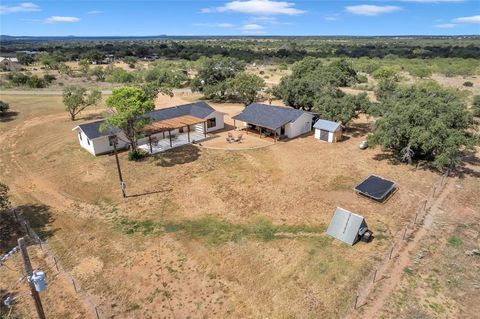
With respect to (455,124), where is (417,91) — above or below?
above

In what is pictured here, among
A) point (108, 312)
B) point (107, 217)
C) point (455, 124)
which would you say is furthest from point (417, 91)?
point (108, 312)

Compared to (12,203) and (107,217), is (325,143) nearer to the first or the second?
(107,217)

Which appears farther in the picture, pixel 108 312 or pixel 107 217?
pixel 107 217

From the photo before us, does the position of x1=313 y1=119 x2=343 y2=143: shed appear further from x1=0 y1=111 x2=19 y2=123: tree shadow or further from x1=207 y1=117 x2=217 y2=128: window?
x1=0 y1=111 x2=19 y2=123: tree shadow

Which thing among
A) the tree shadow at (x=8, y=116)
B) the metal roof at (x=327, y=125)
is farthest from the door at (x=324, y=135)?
the tree shadow at (x=8, y=116)

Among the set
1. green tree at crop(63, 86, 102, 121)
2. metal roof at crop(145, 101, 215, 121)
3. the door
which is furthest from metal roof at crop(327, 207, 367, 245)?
green tree at crop(63, 86, 102, 121)

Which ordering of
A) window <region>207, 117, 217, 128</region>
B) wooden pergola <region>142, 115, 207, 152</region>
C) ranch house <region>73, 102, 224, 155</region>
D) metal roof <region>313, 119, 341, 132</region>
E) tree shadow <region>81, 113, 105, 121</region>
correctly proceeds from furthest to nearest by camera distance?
tree shadow <region>81, 113, 105, 121</region> → window <region>207, 117, 217, 128</region> → metal roof <region>313, 119, 341, 132</region> → wooden pergola <region>142, 115, 207, 152</region> → ranch house <region>73, 102, 224, 155</region>

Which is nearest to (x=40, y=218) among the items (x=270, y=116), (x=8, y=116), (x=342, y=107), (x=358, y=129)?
(x=270, y=116)
